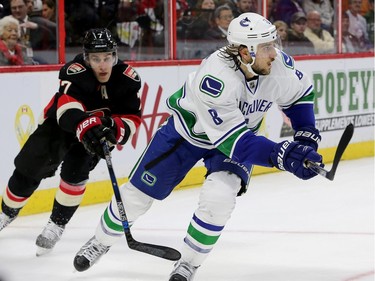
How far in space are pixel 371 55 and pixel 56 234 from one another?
14.0ft

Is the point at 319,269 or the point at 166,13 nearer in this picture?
the point at 319,269

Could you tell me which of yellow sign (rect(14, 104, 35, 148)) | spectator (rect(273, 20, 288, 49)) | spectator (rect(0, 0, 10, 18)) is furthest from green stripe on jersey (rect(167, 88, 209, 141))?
spectator (rect(273, 20, 288, 49))

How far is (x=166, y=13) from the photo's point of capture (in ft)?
20.7

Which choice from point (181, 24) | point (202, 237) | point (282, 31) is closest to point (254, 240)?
point (202, 237)

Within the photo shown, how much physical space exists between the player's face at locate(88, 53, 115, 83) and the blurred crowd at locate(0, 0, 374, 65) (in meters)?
1.25

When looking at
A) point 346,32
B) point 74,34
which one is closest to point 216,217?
point 74,34

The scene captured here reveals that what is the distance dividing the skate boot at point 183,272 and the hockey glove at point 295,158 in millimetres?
549

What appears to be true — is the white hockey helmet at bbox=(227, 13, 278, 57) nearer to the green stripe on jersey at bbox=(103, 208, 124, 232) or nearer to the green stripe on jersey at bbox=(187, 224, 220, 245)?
the green stripe on jersey at bbox=(187, 224, 220, 245)

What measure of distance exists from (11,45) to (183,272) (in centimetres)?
225

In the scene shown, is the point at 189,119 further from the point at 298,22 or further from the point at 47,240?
the point at 298,22

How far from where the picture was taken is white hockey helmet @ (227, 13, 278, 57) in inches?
136

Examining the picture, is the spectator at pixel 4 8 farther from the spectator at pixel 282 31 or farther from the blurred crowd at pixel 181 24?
the spectator at pixel 282 31

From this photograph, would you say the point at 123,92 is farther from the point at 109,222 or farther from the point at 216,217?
the point at 216,217

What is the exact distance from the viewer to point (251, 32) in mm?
3457
